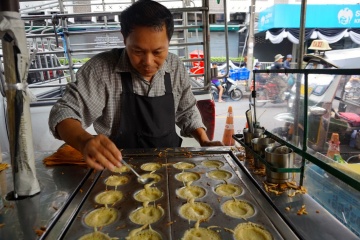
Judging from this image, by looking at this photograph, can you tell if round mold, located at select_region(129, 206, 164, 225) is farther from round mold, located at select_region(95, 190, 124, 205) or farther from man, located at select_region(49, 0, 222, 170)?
man, located at select_region(49, 0, 222, 170)

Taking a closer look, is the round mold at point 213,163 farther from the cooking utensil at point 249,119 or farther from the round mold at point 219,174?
the cooking utensil at point 249,119

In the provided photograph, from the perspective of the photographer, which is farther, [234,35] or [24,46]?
[234,35]

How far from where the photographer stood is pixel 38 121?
369 cm

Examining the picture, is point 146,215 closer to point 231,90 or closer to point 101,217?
point 101,217

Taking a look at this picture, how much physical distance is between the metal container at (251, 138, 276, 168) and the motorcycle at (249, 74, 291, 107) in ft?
1.28

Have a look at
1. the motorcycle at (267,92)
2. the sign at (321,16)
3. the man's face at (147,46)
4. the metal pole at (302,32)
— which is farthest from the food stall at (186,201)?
the sign at (321,16)

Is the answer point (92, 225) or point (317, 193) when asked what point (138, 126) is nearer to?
point (92, 225)

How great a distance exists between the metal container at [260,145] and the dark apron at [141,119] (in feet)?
2.68

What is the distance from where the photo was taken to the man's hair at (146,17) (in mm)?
1662

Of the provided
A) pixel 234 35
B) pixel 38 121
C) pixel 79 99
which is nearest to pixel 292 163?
pixel 79 99

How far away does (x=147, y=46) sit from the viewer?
1656mm

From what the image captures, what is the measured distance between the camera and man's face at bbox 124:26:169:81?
5.38 ft

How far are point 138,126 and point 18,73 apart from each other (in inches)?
42.0

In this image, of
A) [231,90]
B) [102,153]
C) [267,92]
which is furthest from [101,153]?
[231,90]
